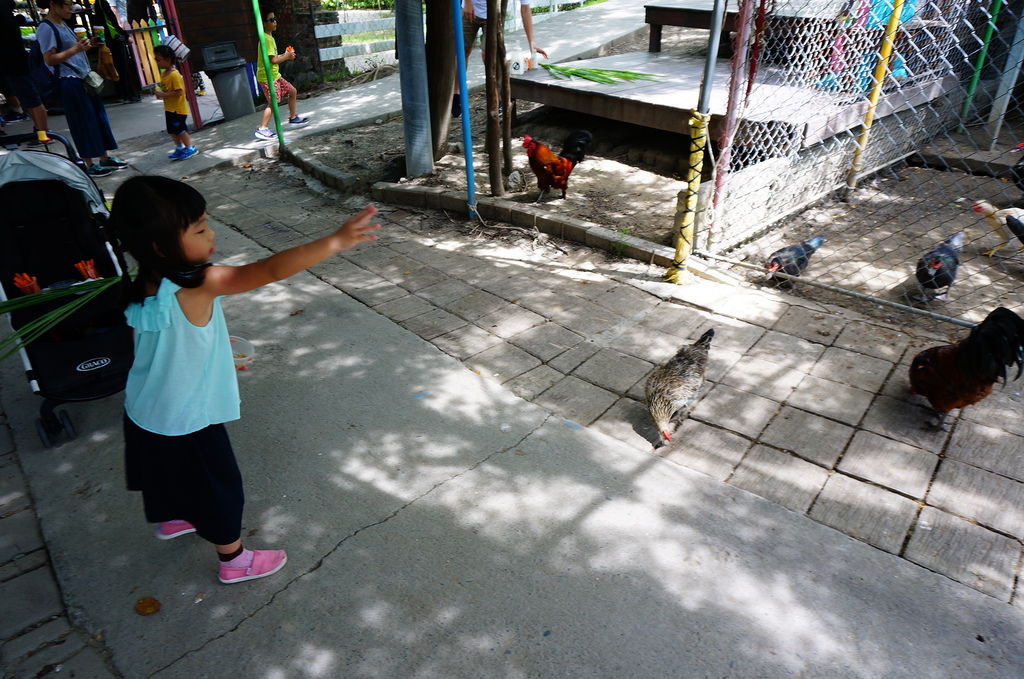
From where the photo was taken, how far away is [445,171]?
7312 millimetres

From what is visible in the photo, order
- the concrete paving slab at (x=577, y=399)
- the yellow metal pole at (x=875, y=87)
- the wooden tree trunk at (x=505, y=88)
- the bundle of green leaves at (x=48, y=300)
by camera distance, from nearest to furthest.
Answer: the bundle of green leaves at (x=48, y=300), the concrete paving slab at (x=577, y=399), the yellow metal pole at (x=875, y=87), the wooden tree trunk at (x=505, y=88)

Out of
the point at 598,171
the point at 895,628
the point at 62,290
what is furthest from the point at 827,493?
the point at 598,171

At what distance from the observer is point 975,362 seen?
3.08m

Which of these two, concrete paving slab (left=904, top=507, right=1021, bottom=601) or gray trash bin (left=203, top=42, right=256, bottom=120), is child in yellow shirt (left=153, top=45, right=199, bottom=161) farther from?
concrete paving slab (left=904, top=507, right=1021, bottom=601)

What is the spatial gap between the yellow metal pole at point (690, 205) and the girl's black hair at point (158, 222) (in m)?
3.49

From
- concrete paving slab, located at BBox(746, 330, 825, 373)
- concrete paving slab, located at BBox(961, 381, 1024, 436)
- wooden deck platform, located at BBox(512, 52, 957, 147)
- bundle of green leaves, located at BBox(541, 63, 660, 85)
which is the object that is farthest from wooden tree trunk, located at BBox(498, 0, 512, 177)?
concrete paving slab, located at BBox(961, 381, 1024, 436)

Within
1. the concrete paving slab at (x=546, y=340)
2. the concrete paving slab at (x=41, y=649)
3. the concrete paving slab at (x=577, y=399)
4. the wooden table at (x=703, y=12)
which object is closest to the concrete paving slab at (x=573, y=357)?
the concrete paving slab at (x=546, y=340)

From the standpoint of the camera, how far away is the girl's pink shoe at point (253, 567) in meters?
2.58

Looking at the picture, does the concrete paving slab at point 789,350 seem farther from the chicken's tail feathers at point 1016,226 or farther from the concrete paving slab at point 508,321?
the chicken's tail feathers at point 1016,226

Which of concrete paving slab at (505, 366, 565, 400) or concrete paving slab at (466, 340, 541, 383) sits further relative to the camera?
concrete paving slab at (466, 340, 541, 383)

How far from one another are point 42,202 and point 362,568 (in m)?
2.95

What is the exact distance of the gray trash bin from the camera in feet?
30.7

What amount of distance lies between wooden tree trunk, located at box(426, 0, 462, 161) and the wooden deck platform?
1280mm

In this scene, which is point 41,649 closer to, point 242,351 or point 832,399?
point 242,351
